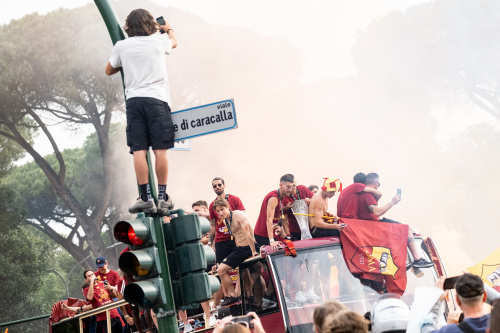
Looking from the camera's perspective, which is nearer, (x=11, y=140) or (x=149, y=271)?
(x=149, y=271)

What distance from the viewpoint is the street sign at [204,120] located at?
5766 mm

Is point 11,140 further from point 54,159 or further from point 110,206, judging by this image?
point 110,206

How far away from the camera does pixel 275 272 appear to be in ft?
26.7

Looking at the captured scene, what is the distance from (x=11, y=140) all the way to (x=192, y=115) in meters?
26.6

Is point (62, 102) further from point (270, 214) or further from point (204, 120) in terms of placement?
point (204, 120)

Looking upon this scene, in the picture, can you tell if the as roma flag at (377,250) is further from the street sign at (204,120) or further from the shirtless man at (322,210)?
the street sign at (204,120)

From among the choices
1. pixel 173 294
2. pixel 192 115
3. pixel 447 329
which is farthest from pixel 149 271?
pixel 447 329

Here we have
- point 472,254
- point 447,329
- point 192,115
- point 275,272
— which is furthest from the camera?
point 472,254

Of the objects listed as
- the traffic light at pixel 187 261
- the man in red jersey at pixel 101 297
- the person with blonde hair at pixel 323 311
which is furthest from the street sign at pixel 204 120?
the man in red jersey at pixel 101 297

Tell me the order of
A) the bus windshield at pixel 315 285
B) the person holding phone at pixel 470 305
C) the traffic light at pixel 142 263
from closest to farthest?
the person holding phone at pixel 470 305 → the traffic light at pixel 142 263 → the bus windshield at pixel 315 285

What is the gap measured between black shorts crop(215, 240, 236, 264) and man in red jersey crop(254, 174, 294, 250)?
1.27 ft

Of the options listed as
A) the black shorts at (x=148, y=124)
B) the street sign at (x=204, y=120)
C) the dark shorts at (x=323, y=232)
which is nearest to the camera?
the black shorts at (x=148, y=124)

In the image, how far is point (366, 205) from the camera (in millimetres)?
9406

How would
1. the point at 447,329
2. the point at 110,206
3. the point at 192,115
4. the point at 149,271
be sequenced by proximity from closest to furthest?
the point at 447,329 → the point at 149,271 → the point at 192,115 → the point at 110,206
